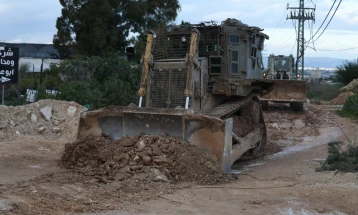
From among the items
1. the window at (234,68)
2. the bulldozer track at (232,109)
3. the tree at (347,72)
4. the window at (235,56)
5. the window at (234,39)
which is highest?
the tree at (347,72)

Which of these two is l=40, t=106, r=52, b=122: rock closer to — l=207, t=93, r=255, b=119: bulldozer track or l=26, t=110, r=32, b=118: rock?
l=26, t=110, r=32, b=118: rock

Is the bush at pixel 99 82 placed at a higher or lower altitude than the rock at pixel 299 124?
higher

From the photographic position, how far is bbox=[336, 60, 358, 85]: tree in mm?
41206

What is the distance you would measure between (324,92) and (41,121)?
30.9 meters

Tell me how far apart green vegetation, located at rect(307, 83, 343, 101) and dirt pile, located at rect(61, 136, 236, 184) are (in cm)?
3107

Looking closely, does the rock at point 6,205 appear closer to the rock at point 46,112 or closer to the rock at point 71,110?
the rock at point 46,112

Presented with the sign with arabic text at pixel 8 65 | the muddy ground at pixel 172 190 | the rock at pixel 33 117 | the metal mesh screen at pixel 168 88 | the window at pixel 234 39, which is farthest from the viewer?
the sign with arabic text at pixel 8 65

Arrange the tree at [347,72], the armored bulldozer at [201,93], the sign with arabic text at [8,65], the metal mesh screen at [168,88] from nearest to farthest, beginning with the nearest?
the armored bulldozer at [201,93] < the metal mesh screen at [168,88] < the sign with arabic text at [8,65] < the tree at [347,72]

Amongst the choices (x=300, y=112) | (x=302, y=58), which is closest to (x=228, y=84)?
(x=300, y=112)

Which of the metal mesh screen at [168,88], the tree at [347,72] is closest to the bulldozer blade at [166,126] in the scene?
the metal mesh screen at [168,88]

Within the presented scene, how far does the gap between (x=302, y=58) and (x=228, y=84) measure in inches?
1882

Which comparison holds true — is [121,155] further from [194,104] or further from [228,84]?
[228,84]

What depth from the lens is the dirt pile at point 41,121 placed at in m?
15.3

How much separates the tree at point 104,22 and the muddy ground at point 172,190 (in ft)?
72.7
